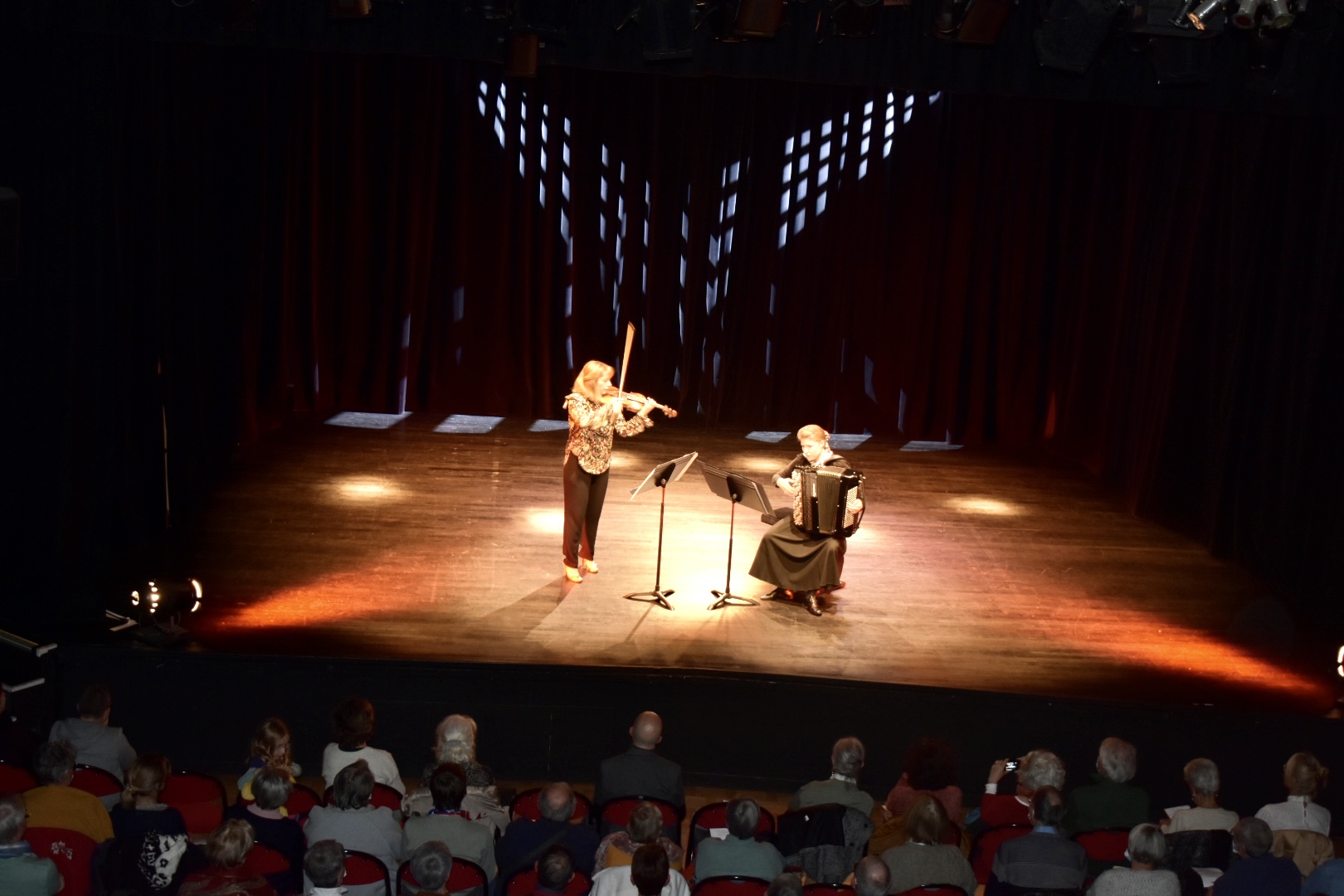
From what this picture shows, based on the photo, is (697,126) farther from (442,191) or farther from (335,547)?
(335,547)

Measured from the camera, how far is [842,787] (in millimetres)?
5859

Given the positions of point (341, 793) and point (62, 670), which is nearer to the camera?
point (341, 793)

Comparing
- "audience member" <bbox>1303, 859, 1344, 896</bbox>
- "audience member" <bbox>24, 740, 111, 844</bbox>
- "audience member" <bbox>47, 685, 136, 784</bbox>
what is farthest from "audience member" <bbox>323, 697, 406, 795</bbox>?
"audience member" <bbox>1303, 859, 1344, 896</bbox>

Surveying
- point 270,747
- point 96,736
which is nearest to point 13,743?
point 96,736

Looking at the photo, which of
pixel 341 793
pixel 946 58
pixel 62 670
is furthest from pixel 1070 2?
pixel 62 670

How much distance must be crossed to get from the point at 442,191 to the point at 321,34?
206 inches

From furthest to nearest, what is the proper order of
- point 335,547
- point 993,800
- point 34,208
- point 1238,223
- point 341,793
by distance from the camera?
point 1238,223, point 335,547, point 34,208, point 993,800, point 341,793

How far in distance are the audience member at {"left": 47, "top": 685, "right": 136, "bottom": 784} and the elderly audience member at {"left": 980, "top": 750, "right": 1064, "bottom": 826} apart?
361 centimetres

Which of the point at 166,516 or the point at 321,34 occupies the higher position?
the point at 321,34

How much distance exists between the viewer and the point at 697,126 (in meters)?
12.9

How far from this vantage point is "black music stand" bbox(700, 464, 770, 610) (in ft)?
26.8

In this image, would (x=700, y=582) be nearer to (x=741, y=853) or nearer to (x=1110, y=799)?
(x=1110, y=799)

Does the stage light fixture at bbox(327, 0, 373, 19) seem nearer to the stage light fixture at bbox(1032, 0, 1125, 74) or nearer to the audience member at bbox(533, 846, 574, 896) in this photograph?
the stage light fixture at bbox(1032, 0, 1125, 74)

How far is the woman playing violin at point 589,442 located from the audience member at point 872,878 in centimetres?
373
